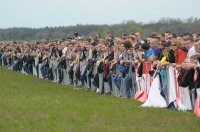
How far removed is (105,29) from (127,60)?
212 ft

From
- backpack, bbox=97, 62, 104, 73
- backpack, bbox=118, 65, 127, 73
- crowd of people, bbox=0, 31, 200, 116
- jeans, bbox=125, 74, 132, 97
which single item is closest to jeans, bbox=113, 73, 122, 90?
crowd of people, bbox=0, 31, 200, 116

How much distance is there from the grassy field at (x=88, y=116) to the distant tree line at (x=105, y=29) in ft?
84.0

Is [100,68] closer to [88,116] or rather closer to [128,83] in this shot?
[128,83]

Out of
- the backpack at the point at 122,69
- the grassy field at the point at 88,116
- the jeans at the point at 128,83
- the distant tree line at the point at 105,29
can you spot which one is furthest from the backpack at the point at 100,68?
the distant tree line at the point at 105,29

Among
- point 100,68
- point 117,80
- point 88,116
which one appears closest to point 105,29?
point 100,68

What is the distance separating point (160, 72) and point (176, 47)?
45.4 inches

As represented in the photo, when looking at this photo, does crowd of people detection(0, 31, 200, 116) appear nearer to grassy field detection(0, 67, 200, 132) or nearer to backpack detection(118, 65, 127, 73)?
backpack detection(118, 65, 127, 73)

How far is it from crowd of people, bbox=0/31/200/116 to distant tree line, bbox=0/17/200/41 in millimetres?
13282

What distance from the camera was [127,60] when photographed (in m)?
21.1

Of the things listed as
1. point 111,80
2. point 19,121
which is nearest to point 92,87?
point 111,80

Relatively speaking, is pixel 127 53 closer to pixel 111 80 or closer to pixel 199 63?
pixel 111 80

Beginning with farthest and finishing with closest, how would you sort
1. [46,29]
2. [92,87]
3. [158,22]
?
[46,29] < [158,22] < [92,87]

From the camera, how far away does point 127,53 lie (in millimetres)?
21297

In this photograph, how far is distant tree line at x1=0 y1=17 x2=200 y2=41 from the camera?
53.0m
